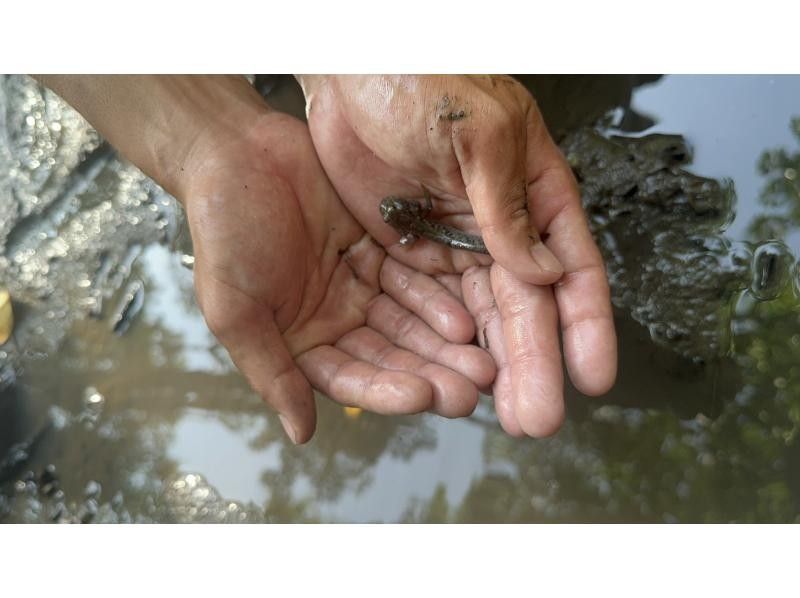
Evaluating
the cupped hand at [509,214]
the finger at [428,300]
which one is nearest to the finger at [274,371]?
the finger at [428,300]

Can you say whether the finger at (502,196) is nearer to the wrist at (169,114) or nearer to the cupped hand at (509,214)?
the cupped hand at (509,214)

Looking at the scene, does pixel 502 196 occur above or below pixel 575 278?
→ above

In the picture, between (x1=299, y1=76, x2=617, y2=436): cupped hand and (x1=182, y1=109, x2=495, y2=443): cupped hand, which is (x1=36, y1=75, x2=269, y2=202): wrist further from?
(x1=299, y1=76, x2=617, y2=436): cupped hand

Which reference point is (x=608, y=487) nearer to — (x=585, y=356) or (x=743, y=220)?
(x=585, y=356)

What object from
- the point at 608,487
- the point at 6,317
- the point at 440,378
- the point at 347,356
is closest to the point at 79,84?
the point at 6,317

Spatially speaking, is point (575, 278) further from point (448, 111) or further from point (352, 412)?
point (352, 412)

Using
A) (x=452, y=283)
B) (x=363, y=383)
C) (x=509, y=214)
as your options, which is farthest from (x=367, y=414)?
(x=509, y=214)

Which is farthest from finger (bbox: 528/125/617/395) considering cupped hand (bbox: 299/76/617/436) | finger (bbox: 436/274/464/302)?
finger (bbox: 436/274/464/302)
